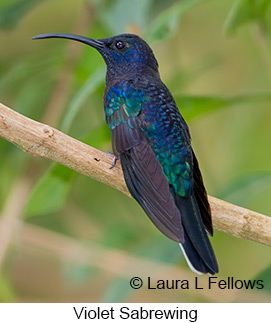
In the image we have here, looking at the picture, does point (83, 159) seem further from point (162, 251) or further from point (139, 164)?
point (162, 251)

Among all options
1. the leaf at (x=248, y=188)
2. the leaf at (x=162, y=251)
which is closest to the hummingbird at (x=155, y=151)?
the leaf at (x=248, y=188)

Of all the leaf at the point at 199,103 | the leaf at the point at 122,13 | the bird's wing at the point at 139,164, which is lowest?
the bird's wing at the point at 139,164

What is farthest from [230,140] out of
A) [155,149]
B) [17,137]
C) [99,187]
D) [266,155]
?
[17,137]

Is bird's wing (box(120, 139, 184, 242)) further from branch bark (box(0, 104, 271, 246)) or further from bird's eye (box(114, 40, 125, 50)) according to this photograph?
bird's eye (box(114, 40, 125, 50))

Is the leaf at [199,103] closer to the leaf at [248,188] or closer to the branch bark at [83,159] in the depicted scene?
the leaf at [248,188]

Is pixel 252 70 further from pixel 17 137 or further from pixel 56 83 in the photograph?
pixel 17 137

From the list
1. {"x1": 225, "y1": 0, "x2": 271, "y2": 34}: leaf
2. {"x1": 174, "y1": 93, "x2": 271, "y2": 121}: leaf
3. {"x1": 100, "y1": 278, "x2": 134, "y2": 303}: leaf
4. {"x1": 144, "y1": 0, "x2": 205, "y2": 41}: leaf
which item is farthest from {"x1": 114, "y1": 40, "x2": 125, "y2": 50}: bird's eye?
{"x1": 100, "y1": 278, "x2": 134, "y2": 303}: leaf
